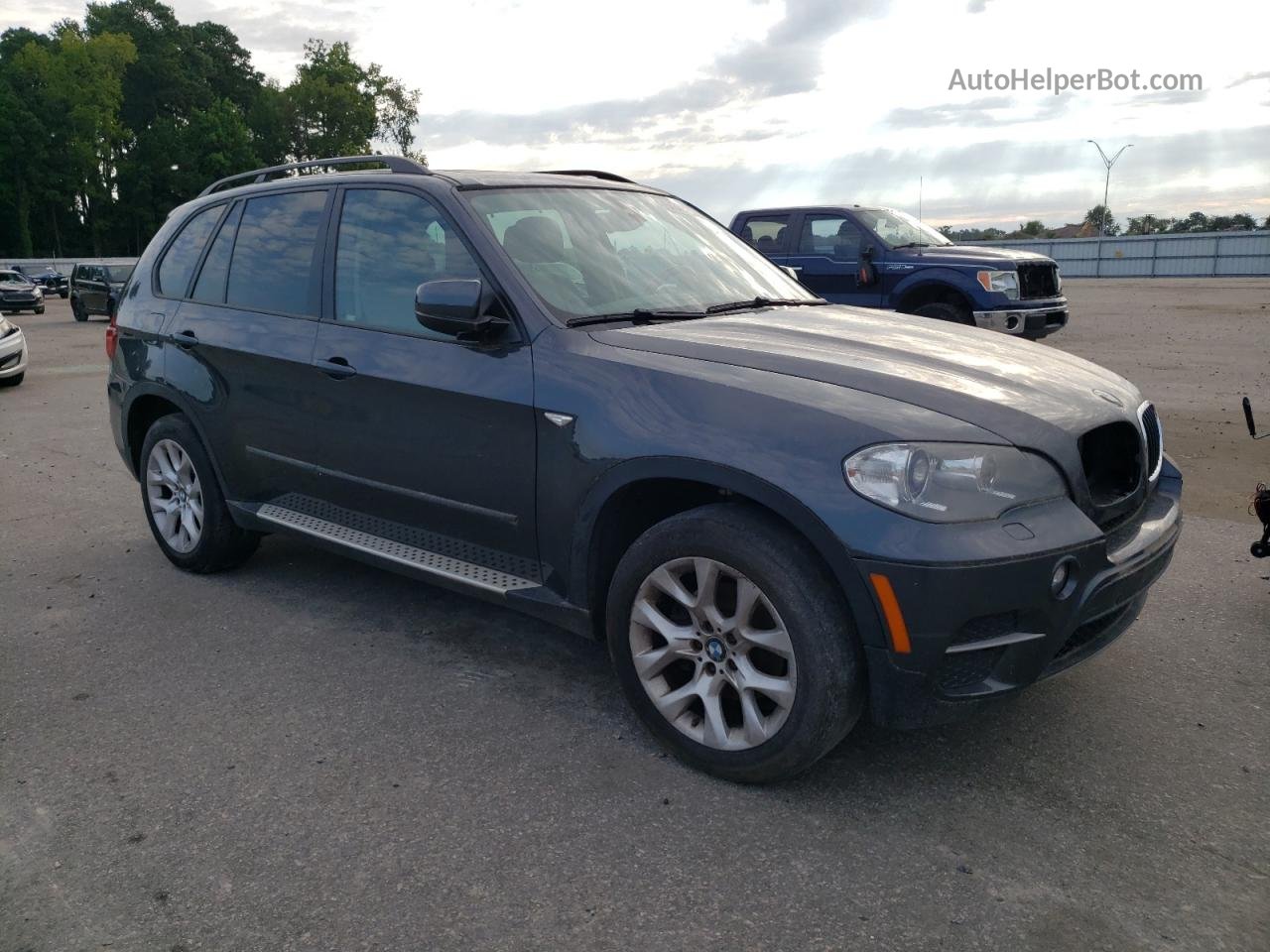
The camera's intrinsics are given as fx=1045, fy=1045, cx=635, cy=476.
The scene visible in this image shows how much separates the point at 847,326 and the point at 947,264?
916cm

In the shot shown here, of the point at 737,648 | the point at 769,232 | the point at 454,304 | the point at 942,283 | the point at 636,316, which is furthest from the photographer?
the point at 769,232

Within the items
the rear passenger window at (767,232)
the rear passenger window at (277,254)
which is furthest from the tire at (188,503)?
the rear passenger window at (767,232)

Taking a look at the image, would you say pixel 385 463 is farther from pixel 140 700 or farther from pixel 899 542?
pixel 899 542

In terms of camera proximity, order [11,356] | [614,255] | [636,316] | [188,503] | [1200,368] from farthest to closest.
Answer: [11,356] → [1200,368] → [188,503] → [614,255] → [636,316]

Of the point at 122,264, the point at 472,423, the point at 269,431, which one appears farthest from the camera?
the point at 122,264

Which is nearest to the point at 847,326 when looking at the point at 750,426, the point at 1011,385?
the point at 1011,385

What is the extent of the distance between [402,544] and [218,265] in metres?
1.85

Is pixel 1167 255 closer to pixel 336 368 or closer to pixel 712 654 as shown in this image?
pixel 336 368

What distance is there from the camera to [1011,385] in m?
3.14

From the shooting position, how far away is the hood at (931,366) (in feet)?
9.55

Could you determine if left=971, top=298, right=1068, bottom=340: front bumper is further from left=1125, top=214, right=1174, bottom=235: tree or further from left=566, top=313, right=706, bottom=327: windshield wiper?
left=1125, top=214, right=1174, bottom=235: tree

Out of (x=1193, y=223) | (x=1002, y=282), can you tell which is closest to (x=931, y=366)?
(x=1002, y=282)

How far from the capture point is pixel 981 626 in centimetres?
267

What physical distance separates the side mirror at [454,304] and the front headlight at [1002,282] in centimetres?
996
